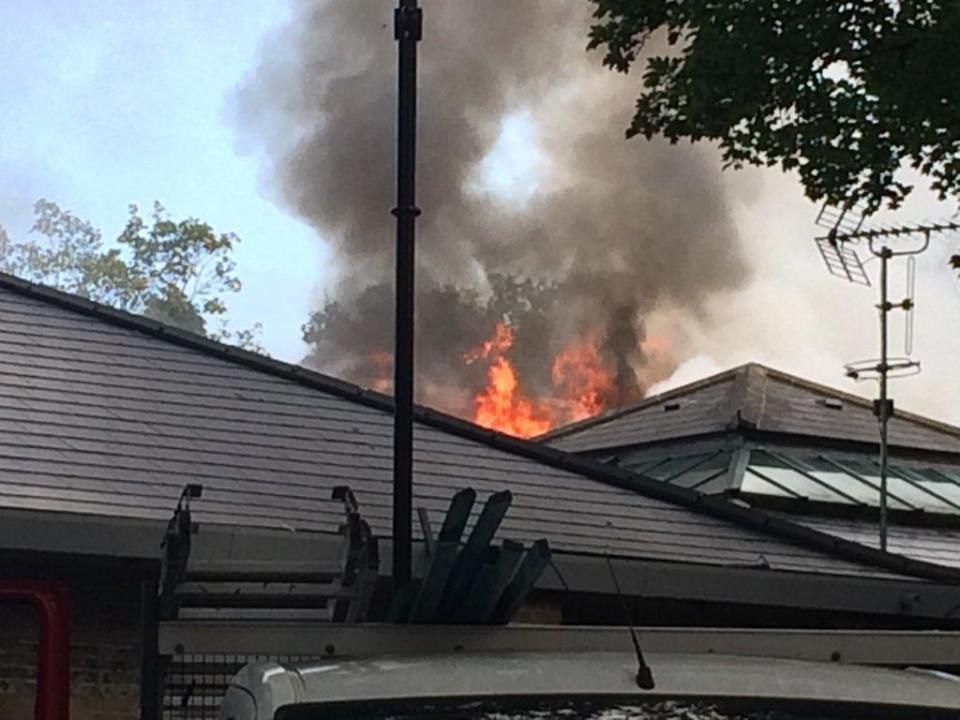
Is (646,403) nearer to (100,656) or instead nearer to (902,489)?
(902,489)

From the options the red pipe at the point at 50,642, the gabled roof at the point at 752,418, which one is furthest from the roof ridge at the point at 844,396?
the red pipe at the point at 50,642

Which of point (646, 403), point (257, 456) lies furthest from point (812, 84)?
point (646, 403)

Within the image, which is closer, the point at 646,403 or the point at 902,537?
the point at 902,537

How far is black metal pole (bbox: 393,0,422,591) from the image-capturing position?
688cm

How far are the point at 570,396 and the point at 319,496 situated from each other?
2953cm

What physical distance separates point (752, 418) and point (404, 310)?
1735 centimetres

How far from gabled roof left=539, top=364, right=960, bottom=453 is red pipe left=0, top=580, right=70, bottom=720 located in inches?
745

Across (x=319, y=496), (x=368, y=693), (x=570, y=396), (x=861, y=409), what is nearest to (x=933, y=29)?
(x=319, y=496)

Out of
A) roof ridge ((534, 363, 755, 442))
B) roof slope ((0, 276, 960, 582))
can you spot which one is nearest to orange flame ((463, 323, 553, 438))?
roof ridge ((534, 363, 755, 442))

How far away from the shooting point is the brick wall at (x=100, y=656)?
9.84m

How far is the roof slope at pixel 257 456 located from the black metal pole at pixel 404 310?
129 inches

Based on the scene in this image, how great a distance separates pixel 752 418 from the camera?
23938mm

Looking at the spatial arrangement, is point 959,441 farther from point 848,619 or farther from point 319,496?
point 319,496

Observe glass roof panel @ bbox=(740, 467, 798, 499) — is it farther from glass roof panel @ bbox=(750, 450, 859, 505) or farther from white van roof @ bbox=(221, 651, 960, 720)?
white van roof @ bbox=(221, 651, 960, 720)
